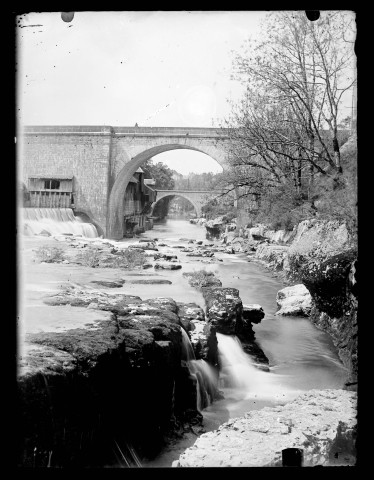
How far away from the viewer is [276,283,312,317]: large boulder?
4.69 m

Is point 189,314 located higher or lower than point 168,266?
lower

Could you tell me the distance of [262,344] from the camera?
4.27m

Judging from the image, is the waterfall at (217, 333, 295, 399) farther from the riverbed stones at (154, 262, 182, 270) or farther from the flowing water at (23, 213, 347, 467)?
the riverbed stones at (154, 262, 182, 270)

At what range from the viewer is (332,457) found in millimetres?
2326

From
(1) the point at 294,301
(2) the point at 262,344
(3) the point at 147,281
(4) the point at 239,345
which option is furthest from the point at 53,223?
(1) the point at 294,301

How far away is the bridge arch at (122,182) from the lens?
14.3ft

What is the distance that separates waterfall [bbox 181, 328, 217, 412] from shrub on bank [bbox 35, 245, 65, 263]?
4.10 feet

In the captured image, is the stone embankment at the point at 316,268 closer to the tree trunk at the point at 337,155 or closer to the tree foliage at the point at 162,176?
the tree trunk at the point at 337,155

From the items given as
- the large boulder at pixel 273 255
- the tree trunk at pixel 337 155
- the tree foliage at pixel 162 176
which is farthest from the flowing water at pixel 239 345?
the tree trunk at pixel 337 155

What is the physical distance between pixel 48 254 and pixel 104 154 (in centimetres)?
186

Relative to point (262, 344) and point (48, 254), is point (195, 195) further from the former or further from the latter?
point (48, 254)
